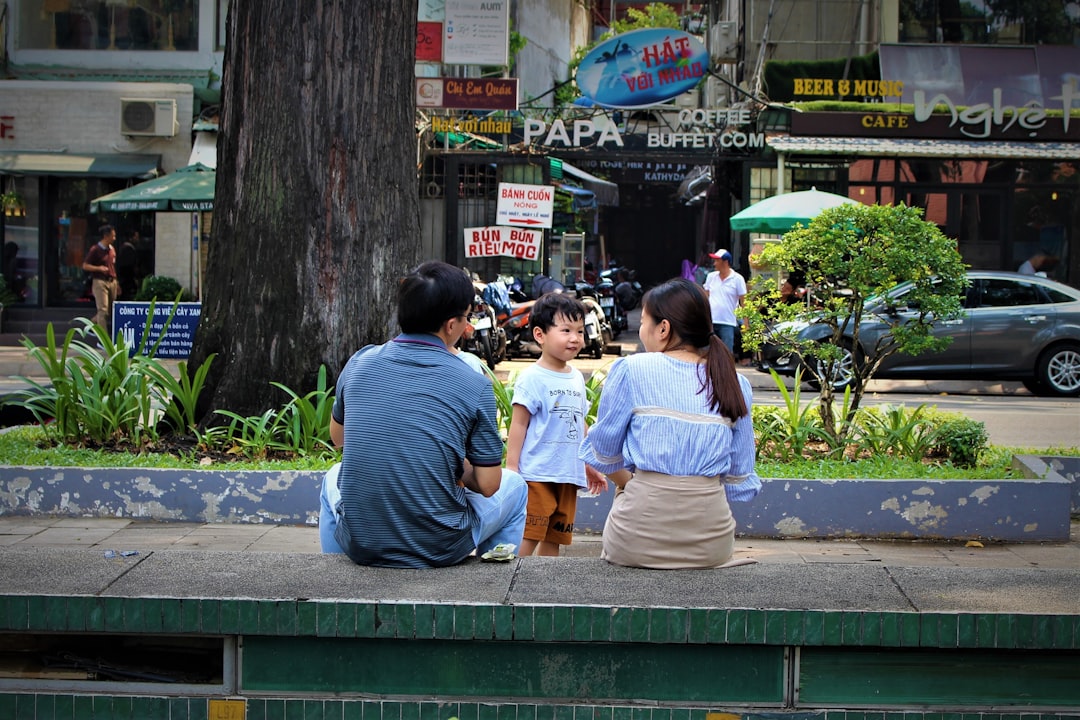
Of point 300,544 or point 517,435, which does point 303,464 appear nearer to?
point 300,544

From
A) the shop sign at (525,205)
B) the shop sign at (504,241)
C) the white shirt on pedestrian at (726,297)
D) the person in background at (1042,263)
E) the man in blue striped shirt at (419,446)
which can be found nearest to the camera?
the man in blue striped shirt at (419,446)

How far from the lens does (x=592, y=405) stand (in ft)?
24.9

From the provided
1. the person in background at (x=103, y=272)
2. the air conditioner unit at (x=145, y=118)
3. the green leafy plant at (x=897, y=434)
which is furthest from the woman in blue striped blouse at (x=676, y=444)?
the air conditioner unit at (x=145, y=118)

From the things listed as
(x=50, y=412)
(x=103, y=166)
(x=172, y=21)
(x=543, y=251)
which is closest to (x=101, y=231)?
(x=103, y=166)

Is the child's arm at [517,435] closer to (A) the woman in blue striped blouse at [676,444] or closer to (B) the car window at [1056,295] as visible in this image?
(A) the woman in blue striped blouse at [676,444]

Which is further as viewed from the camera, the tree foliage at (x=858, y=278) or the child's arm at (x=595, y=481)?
the tree foliage at (x=858, y=278)

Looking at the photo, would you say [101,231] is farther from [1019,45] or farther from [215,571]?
[215,571]

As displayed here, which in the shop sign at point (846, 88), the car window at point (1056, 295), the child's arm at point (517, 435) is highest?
the shop sign at point (846, 88)

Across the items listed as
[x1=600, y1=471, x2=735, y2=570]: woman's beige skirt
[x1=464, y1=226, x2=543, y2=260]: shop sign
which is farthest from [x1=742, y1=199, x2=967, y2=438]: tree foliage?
[x1=464, y1=226, x2=543, y2=260]: shop sign

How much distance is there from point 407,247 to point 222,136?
4.60ft

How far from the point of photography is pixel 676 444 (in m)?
3.99

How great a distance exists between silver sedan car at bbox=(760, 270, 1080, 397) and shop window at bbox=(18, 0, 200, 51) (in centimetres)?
1300

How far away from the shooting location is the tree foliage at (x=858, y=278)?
7.63m

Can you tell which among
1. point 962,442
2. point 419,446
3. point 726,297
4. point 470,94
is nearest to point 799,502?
point 962,442
